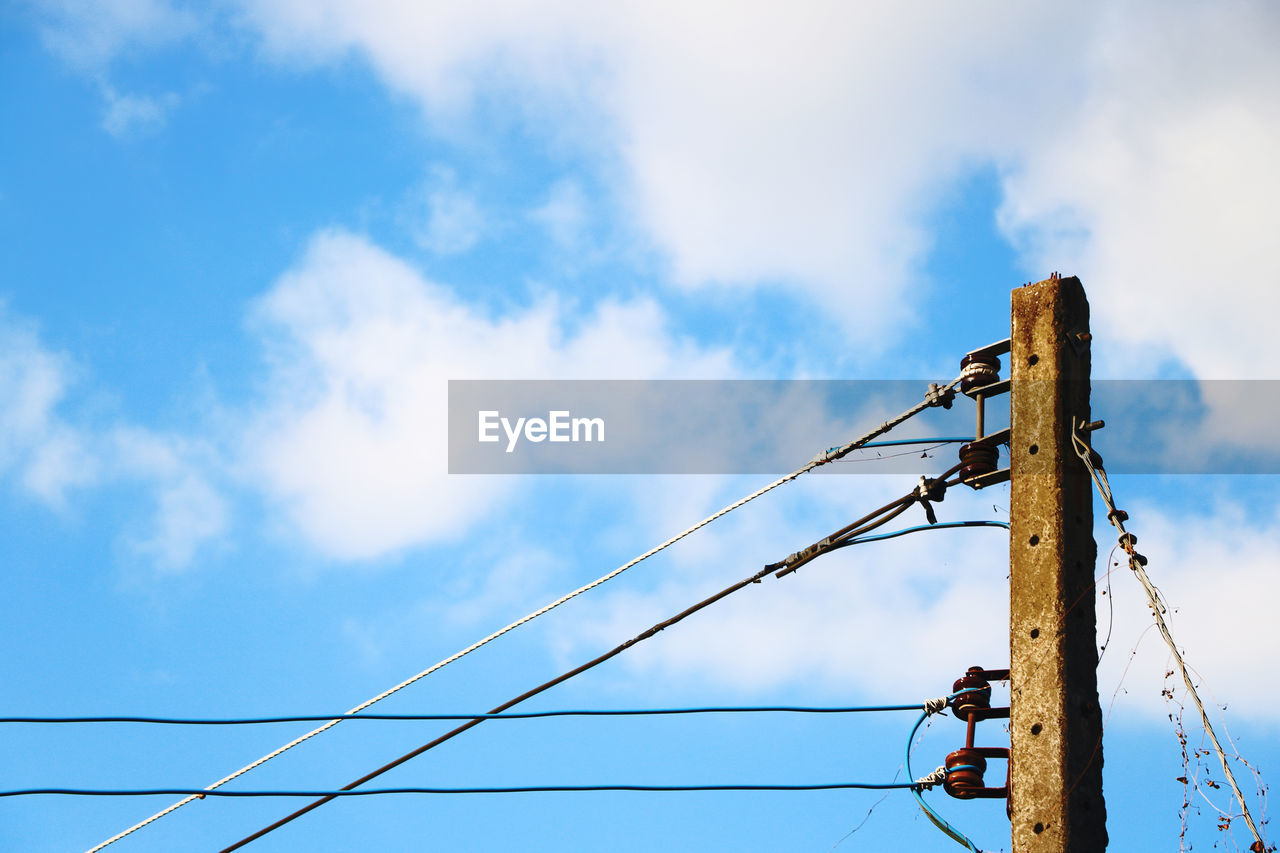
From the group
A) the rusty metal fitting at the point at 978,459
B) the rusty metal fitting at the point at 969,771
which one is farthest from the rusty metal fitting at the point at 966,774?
the rusty metal fitting at the point at 978,459

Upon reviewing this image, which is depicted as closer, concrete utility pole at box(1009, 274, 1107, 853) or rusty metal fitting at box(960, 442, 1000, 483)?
concrete utility pole at box(1009, 274, 1107, 853)

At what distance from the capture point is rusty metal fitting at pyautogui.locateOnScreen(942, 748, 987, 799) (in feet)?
23.8

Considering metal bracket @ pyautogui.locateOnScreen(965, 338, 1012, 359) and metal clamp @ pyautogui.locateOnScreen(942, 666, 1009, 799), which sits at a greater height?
metal bracket @ pyautogui.locateOnScreen(965, 338, 1012, 359)

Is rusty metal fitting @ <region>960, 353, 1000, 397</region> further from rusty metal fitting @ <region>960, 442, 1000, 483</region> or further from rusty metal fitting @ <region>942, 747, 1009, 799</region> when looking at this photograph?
rusty metal fitting @ <region>942, 747, 1009, 799</region>

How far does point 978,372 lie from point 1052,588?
1.45 meters

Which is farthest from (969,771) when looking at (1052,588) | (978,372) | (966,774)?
(978,372)

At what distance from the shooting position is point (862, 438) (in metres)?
8.51

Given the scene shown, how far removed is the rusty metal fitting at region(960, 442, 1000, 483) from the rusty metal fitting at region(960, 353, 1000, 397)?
1.17 ft

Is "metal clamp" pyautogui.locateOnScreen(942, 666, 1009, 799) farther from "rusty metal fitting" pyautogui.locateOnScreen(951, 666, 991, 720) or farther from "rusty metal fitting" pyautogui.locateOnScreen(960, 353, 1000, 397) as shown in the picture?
"rusty metal fitting" pyautogui.locateOnScreen(960, 353, 1000, 397)

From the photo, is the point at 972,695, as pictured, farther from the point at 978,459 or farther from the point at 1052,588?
the point at 978,459

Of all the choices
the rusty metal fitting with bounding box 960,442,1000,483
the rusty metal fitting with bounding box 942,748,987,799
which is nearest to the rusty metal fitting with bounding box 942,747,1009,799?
the rusty metal fitting with bounding box 942,748,987,799

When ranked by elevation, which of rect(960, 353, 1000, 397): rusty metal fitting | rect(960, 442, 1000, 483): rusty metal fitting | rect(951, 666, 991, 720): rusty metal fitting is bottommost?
rect(951, 666, 991, 720): rusty metal fitting

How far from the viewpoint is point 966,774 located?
Result: 7.27 meters

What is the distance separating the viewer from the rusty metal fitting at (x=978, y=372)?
303 inches
